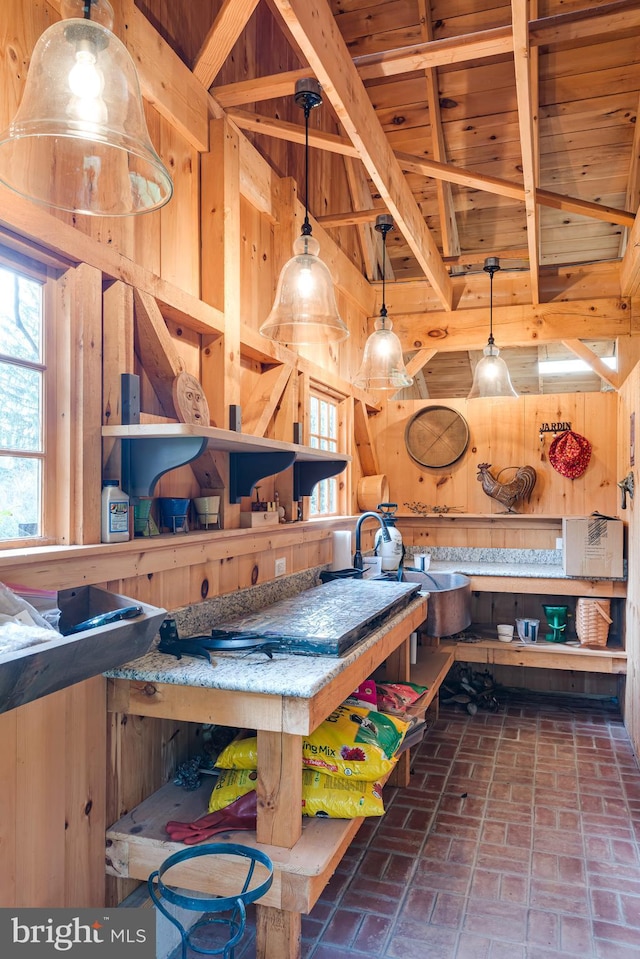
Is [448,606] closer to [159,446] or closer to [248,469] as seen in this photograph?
[248,469]

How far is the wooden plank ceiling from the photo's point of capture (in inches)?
92.7

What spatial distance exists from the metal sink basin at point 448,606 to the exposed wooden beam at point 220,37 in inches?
99.4

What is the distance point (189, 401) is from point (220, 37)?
130 cm

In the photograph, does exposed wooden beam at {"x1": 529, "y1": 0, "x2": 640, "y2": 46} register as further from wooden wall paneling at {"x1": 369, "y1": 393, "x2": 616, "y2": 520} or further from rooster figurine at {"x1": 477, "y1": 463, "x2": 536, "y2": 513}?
rooster figurine at {"x1": 477, "y1": 463, "x2": 536, "y2": 513}

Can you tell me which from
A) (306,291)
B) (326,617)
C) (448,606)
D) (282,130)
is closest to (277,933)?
(326,617)

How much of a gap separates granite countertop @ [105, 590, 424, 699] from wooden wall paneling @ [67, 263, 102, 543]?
0.40 meters

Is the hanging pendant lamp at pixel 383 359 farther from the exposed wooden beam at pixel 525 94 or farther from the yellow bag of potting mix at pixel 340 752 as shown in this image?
the yellow bag of potting mix at pixel 340 752

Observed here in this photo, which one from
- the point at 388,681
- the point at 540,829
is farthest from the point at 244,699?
the point at 540,829

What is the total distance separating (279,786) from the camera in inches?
67.8

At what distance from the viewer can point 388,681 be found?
3.16 m

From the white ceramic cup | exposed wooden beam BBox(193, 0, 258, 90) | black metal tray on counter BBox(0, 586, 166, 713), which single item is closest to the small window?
the white ceramic cup

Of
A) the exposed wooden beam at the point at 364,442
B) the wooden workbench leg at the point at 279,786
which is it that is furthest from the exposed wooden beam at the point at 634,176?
the wooden workbench leg at the point at 279,786

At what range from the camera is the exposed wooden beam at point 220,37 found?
2211 mm

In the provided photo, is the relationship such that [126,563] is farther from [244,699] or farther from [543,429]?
[543,429]
